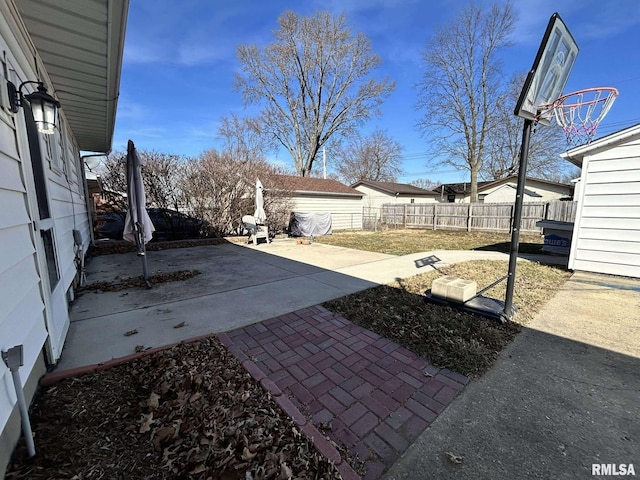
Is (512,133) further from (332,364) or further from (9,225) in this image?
(9,225)

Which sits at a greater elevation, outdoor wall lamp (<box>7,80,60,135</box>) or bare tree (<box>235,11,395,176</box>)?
bare tree (<box>235,11,395,176</box>)

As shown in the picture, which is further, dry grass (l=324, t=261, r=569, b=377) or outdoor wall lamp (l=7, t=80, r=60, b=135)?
dry grass (l=324, t=261, r=569, b=377)

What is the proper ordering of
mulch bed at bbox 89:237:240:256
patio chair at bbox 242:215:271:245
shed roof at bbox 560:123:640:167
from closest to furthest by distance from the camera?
shed roof at bbox 560:123:640:167 → mulch bed at bbox 89:237:240:256 → patio chair at bbox 242:215:271:245

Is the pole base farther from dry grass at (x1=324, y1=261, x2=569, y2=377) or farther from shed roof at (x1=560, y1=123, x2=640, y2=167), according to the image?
shed roof at (x1=560, y1=123, x2=640, y2=167)

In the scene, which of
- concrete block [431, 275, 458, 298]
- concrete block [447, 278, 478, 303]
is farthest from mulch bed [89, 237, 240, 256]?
concrete block [447, 278, 478, 303]

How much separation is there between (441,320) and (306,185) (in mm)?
12846

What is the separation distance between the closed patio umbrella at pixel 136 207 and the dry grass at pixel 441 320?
11.9 feet

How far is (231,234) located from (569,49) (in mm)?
10942

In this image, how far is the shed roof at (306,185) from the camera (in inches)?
488

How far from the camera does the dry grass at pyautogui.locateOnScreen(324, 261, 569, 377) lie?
108 inches

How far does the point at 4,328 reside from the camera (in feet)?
4.70

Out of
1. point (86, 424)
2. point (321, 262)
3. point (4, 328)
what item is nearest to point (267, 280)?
point (321, 262)

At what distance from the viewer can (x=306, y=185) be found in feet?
50.6

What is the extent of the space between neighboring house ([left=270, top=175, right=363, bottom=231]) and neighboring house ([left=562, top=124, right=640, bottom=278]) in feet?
33.2
